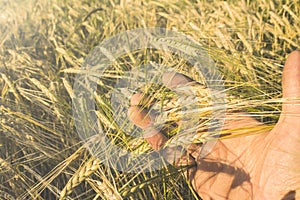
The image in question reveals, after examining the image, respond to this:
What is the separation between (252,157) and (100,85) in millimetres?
650

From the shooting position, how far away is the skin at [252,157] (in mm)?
1143

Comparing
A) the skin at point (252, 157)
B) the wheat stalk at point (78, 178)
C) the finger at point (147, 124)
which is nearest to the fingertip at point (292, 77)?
the skin at point (252, 157)

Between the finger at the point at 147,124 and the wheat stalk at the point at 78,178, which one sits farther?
the finger at the point at 147,124

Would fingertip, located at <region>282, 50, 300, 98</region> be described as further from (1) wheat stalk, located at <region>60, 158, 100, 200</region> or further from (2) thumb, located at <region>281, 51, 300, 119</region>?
(1) wheat stalk, located at <region>60, 158, 100, 200</region>

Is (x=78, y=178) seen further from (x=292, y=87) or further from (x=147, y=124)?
(x=292, y=87)

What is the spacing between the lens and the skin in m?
1.14

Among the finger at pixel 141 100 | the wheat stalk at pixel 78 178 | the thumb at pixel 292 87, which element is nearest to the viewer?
the wheat stalk at pixel 78 178

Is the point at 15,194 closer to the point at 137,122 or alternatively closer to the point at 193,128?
the point at 137,122

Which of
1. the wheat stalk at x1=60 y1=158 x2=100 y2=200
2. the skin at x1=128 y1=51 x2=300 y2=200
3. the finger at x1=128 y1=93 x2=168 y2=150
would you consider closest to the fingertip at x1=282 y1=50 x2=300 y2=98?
the skin at x1=128 y1=51 x2=300 y2=200

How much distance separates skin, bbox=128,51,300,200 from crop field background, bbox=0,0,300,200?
4 cm

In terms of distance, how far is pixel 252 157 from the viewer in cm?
128

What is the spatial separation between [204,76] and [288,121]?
17.8 inches

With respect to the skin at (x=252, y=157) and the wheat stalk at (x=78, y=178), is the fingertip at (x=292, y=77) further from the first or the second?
the wheat stalk at (x=78, y=178)

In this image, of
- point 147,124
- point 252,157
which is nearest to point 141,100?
point 147,124
